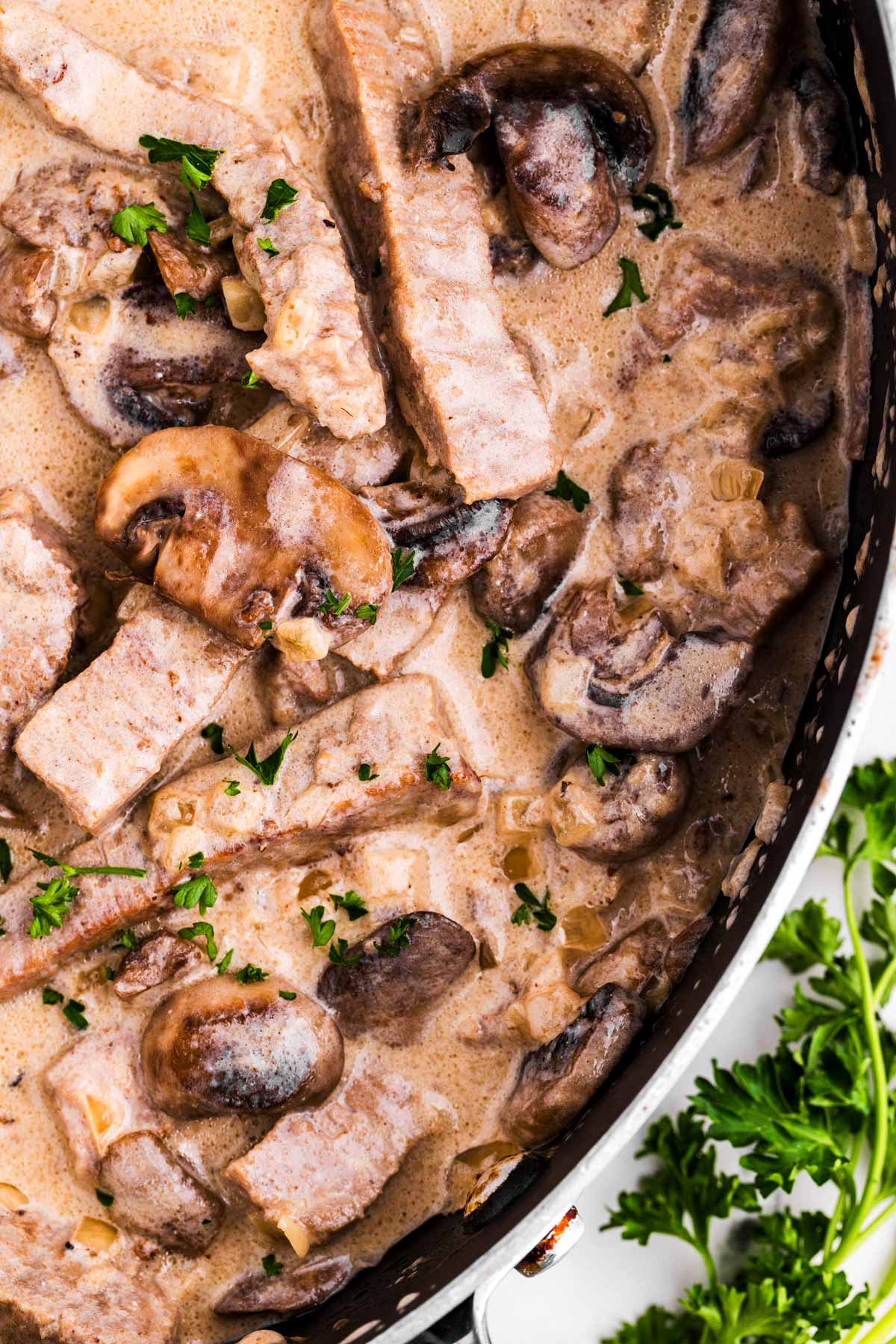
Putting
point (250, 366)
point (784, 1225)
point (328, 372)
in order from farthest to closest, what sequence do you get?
point (784, 1225)
point (250, 366)
point (328, 372)

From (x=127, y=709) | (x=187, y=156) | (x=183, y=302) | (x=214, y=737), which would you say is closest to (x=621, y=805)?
(x=214, y=737)

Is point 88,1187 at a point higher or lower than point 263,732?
lower

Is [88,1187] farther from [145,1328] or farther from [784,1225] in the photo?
[784,1225]

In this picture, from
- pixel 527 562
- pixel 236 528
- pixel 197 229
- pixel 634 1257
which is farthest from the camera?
pixel 634 1257

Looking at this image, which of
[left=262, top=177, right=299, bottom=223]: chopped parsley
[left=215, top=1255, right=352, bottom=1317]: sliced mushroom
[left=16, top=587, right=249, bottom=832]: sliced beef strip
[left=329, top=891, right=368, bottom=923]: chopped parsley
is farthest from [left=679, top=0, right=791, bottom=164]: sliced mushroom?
[left=215, top=1255, right=352, bottom=1317]: sliced mushroom

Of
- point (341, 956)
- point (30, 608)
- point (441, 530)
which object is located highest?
point (441, 530)

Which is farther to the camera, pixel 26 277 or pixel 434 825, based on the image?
pixel 434 825

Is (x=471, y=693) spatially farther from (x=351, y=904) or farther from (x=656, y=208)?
(x=656, y=208)

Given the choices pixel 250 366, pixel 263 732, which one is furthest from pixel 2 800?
pixel 250 366

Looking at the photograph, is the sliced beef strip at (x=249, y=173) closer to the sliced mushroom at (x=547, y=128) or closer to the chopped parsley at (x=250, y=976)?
the sliced mushroom at (x=547, y=128)
